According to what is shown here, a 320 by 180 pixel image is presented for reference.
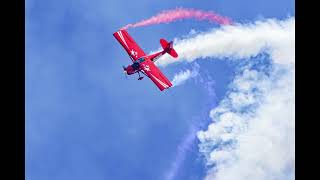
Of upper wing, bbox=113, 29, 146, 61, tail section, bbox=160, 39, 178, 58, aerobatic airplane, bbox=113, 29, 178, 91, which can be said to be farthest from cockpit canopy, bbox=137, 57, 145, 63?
tail section, bbox=160, 39, 178, 58

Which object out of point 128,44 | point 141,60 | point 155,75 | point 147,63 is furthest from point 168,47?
point 128,44

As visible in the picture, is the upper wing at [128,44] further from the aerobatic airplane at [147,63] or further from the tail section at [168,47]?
the tail section at [168,47]

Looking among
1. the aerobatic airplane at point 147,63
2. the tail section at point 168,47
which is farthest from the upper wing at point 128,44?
the tail section at point 168,47

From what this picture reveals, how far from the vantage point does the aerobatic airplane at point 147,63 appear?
284 feet

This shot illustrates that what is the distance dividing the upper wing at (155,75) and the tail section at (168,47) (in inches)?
126

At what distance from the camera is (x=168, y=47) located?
291 feet

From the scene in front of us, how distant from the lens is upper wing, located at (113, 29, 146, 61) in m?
91.7

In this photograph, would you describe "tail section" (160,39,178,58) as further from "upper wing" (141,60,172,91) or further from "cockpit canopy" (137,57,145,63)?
→ "cockpit canopy" (137,57,145,63)

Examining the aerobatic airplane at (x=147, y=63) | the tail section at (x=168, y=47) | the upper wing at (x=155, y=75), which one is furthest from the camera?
the tail section at (x=168, y=47)

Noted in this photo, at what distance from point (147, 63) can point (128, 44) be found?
650 cm
